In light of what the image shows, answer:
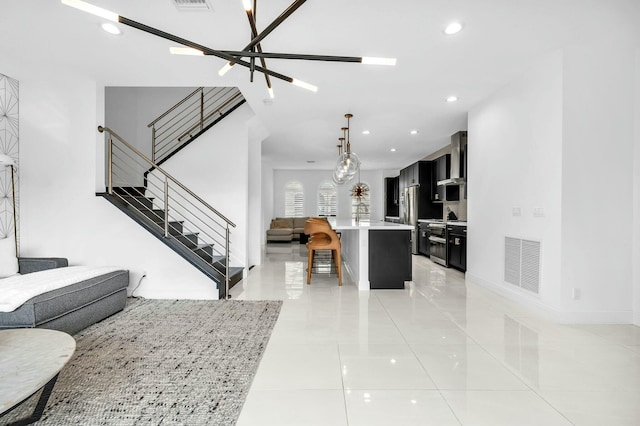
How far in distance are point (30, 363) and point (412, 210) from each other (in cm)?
794

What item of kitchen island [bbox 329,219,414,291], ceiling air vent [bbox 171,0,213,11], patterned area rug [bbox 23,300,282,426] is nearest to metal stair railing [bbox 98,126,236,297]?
patterned area rug [bbox 23,300,282,426]

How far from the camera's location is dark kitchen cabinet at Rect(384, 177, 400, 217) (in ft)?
37.2

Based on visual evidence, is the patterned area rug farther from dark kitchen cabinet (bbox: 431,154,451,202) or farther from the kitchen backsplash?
dark kitchen cabinet (bbox: 431,154,451,202)

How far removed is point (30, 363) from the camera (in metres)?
1.49

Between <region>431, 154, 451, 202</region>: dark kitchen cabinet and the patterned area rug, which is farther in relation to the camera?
<region>431, 154, 451, 202</region>: dark kitchen cabinet

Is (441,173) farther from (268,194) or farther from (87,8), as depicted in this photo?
(87,8)

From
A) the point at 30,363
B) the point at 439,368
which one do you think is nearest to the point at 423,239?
the point at 439,368

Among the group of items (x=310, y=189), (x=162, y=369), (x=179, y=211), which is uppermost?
(x=310, y=189)

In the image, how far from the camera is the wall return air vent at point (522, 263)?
11.3 feet

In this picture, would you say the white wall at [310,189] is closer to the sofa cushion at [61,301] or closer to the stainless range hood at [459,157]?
the stainless range hood at [459,157]

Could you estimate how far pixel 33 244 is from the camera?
382 centimetres

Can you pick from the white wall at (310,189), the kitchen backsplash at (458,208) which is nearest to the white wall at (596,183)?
the kitchen backsplash at (458,208)

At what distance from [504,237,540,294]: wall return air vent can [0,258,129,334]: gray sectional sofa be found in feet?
14.5

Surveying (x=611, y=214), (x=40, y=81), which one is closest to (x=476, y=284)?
(x=611, y=214)
